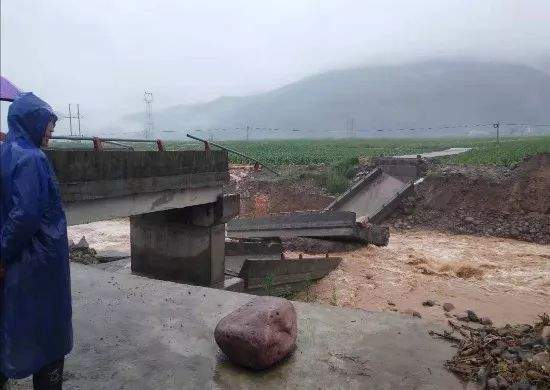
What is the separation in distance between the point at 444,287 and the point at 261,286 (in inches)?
209

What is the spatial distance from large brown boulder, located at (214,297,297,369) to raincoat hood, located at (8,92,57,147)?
2405 mm

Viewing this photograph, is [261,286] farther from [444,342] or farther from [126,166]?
[444,342]

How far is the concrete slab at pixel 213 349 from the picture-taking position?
13.3 ft

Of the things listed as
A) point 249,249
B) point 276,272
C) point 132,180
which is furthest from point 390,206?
point 132,180

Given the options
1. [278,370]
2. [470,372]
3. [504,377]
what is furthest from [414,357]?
[278,370]

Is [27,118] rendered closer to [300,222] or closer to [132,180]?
[132,180]

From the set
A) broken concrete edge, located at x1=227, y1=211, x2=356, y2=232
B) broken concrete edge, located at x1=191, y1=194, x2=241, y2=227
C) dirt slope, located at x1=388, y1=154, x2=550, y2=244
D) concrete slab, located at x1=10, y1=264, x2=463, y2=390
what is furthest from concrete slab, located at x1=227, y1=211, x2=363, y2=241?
concrete slab, located at x1=10, y1=264, x2=463, y2=390

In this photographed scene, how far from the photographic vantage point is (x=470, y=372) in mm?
4141

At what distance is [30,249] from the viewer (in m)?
2.88

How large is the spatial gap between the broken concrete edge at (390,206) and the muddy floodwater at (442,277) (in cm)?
132

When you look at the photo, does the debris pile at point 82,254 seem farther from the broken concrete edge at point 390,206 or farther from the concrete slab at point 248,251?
the broken concrete edge at point 390,206

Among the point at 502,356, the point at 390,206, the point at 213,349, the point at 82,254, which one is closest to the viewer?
the point at 502,356

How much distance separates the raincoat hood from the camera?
2.95 meters

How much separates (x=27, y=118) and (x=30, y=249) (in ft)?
2.83
